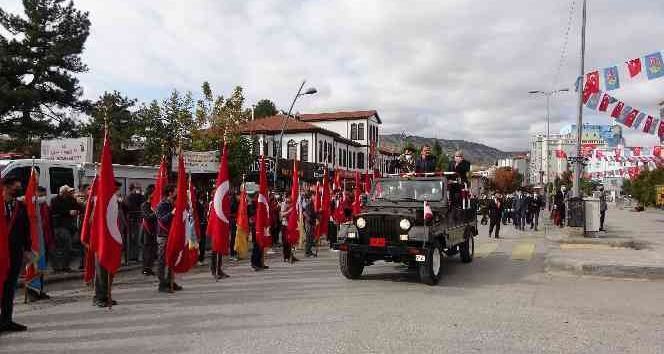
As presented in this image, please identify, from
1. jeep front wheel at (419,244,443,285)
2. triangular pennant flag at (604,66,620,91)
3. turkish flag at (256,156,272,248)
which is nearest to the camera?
jeep front wheel at (419,244,443,285)

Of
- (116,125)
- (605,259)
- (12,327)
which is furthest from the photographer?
(116,125)

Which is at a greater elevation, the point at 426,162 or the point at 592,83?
the point at 592,83

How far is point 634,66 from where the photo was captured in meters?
16.4

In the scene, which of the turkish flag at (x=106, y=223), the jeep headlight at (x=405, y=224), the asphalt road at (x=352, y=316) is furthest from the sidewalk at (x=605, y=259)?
the turkish flag at (x=106, y=223)

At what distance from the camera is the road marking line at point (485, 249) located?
15.9 meters

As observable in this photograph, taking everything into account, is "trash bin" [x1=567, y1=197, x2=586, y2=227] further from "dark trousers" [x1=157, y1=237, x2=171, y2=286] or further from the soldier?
"dark trousers" [x1=157, y1=237, x2=171, y2=286]

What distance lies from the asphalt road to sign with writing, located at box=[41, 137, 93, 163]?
8794 mm

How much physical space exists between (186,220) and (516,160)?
194 meters

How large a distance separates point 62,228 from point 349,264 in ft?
19.5

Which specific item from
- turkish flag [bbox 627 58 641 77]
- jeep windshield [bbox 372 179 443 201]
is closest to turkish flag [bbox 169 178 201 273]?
jeep windshield [bbox 372 179 443 201]

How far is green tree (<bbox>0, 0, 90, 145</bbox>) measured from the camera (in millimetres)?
31047

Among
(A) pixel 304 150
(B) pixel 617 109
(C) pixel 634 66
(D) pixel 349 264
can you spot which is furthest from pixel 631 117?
(A) pixel 304 150

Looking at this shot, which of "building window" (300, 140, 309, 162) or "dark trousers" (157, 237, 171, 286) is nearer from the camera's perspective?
"dark trousers" (157, 237, 171, 286)

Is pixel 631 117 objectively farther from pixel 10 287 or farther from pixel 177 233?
pixel 10 287
